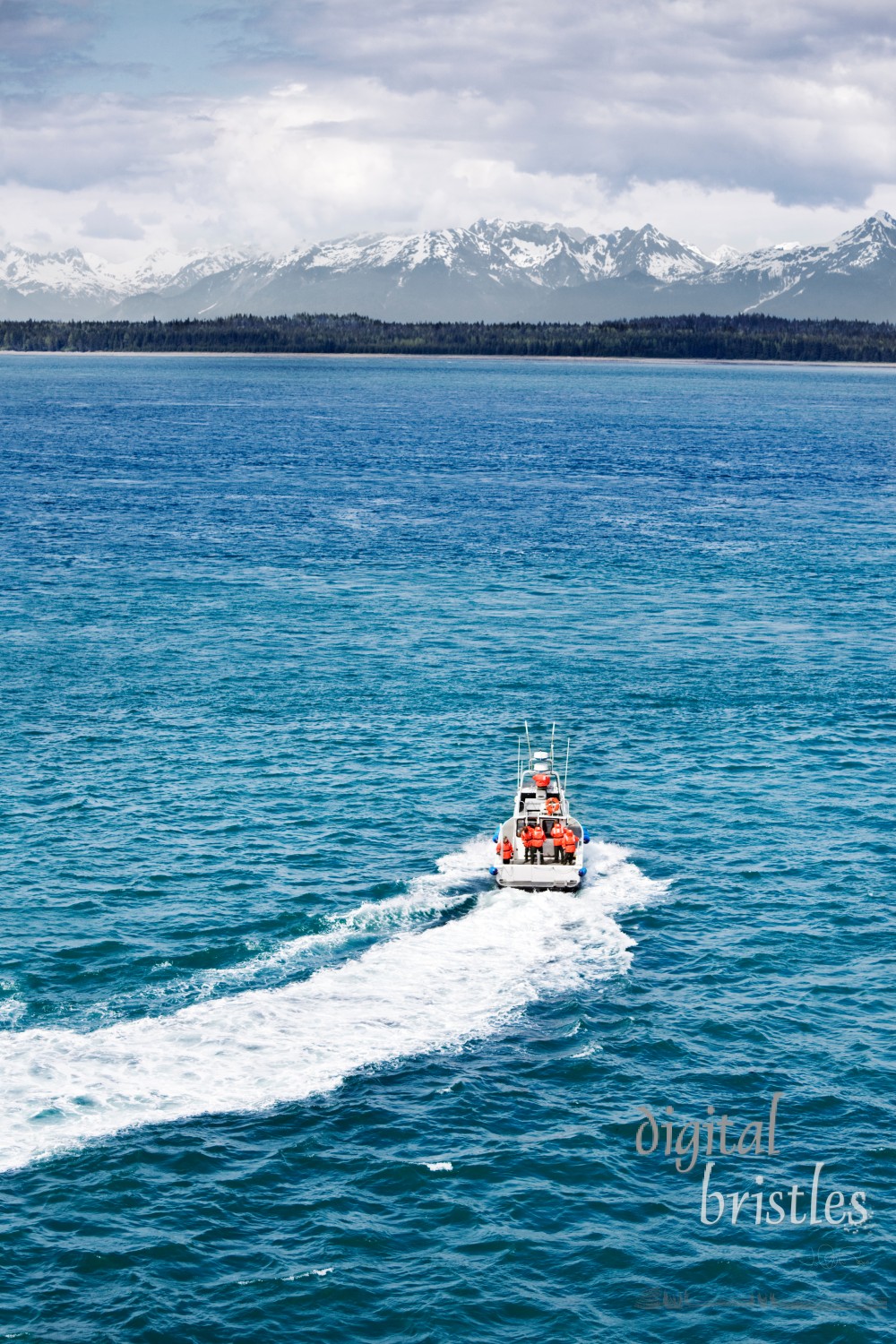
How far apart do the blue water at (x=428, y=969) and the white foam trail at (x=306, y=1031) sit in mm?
137

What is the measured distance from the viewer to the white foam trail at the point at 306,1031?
39562 millimetres

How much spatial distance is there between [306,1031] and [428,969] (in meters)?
5.52

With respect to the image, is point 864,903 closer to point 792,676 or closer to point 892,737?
point 892,737

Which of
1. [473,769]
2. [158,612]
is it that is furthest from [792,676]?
[158,612]

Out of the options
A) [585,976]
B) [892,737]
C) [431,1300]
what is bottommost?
[431,1300]

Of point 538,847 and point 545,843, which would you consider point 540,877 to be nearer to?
point 538,847

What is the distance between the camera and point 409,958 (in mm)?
48094

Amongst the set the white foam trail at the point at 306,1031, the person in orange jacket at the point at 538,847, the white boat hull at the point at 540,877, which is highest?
the person in orange jacket at the point at 538,847

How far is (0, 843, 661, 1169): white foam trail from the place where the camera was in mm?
39562

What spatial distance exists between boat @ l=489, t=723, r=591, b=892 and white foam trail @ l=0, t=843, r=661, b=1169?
94cm

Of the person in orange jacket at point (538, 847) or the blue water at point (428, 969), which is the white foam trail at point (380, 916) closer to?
the blue water at point (428, 969)

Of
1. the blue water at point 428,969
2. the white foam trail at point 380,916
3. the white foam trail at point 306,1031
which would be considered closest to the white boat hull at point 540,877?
the blue water at point 428,969

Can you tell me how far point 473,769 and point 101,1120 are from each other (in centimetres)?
3050

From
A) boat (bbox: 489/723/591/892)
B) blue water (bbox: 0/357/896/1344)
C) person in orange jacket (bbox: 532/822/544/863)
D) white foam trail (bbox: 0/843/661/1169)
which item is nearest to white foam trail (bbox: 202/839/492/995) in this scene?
blue water (bbox: 0/357/896/1344)
